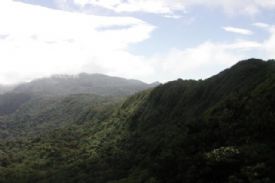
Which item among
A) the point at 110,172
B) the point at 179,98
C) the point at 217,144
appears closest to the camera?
the point at 217,144

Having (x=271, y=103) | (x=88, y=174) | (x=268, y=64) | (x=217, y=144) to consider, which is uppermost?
(x=268, y=64)

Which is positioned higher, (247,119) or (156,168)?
(247,119)

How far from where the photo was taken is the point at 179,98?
193 metres

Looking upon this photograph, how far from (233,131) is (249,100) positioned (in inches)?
620

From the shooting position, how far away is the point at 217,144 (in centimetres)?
7919

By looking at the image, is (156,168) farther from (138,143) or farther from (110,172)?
(138,143)

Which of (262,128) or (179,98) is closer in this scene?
(262,128)

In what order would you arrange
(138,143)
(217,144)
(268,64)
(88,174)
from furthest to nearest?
(138,143), (88,174), (268,64), (217,144)

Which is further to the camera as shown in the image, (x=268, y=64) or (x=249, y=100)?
(x=268, y=64)

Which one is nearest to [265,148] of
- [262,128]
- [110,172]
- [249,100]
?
[262,128]

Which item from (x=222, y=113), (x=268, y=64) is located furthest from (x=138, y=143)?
(x=222, y=113)

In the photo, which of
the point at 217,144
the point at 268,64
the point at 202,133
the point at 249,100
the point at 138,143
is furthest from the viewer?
the point at 138,143

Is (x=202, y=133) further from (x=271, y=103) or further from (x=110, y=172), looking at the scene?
(x=110, y=172)

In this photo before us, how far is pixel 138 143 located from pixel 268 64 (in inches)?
2801
